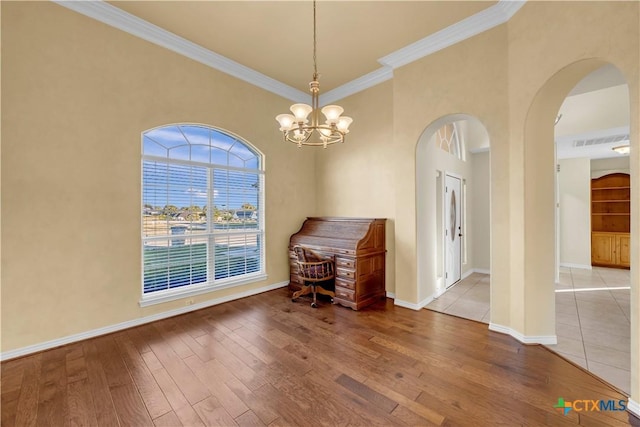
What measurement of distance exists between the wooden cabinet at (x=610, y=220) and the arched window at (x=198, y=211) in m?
8.29

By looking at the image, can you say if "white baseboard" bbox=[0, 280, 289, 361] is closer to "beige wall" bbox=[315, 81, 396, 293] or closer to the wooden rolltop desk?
the wooden rolltop desk

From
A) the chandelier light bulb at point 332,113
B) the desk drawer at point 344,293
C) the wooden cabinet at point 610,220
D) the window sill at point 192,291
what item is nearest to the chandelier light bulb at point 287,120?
the chandelier light bulb at point 332,113

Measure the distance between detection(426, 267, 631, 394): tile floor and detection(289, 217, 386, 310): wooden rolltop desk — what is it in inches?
37.1

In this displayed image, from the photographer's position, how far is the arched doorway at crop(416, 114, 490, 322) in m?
3.75

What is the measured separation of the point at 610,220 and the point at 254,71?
9268 millimetres

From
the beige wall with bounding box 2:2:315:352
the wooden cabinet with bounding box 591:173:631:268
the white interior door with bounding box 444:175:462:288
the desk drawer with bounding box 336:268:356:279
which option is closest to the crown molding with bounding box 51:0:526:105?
the beige wall with bounding box 2:2:315:352

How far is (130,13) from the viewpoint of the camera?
9.73ft

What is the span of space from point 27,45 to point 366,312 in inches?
186

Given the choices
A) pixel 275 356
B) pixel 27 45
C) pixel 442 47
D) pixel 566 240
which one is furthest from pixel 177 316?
pixel 566 240

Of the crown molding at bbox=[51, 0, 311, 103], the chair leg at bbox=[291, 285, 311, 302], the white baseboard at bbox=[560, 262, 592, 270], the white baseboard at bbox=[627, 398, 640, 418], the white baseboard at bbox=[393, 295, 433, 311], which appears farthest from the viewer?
the white baseboard at bbox=[560, 262, 592, 270]

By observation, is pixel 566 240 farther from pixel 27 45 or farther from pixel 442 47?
pixel 27 45

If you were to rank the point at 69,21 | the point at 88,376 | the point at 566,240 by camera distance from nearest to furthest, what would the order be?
the point at 88,376, the point at 69,21, the point at 566,240

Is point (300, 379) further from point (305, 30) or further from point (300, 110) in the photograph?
point (305, 30)

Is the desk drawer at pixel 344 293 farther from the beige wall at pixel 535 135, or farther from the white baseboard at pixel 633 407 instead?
the white baseboard at pixel 633 407
